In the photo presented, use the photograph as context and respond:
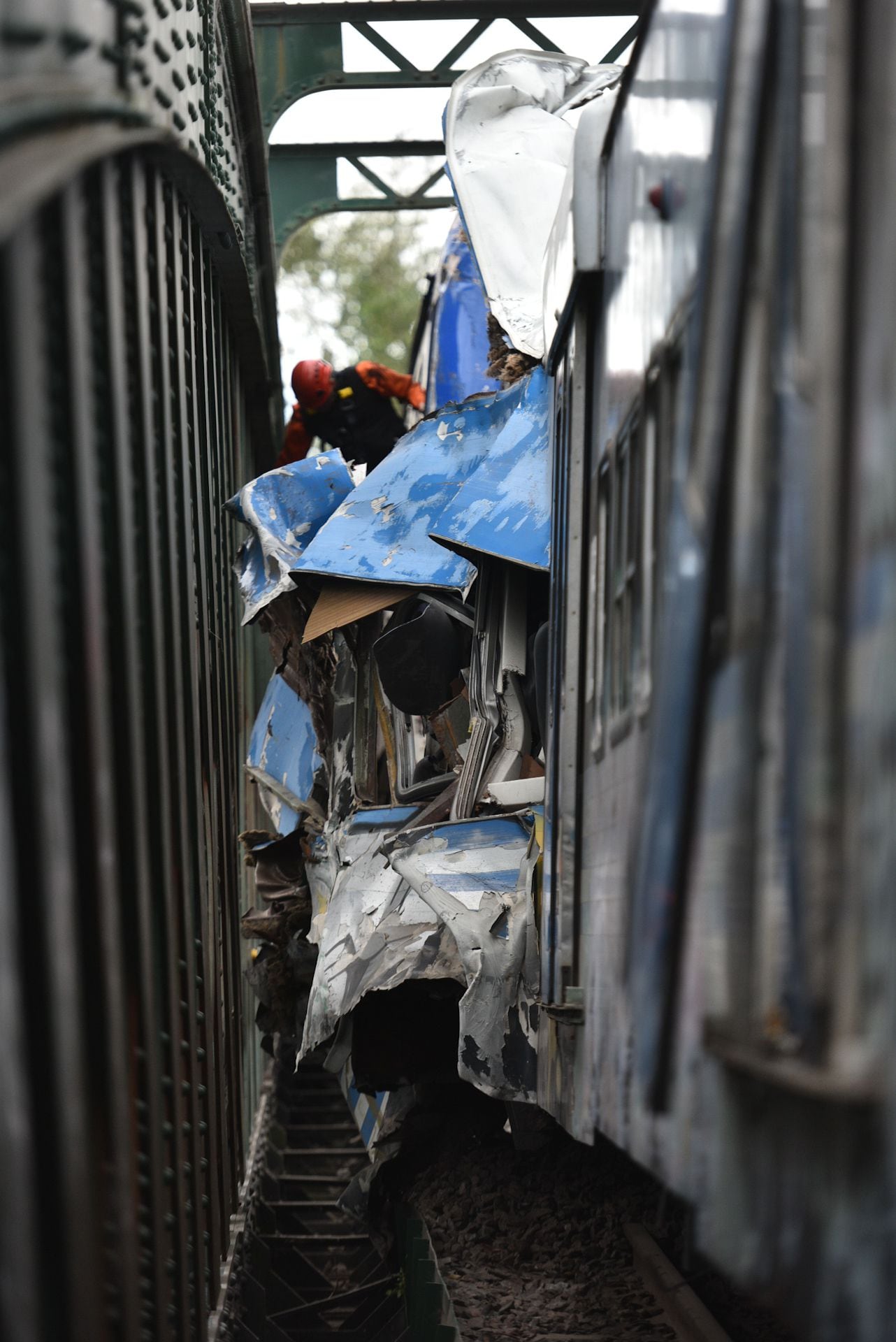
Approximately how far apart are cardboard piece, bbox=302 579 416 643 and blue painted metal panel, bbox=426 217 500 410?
14.3ft

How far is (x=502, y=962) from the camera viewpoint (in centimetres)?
549

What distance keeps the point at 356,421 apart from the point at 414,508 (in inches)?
218

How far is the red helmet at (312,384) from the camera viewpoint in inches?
473

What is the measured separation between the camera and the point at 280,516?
7719 mm

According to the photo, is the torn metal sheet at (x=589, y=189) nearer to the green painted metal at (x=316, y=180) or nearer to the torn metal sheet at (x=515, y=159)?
the torn metal sheet at (x=515, y=159)

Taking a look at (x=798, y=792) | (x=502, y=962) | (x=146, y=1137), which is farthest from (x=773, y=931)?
(x=502, y=962)

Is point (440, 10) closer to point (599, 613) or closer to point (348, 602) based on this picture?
point (348, 602)

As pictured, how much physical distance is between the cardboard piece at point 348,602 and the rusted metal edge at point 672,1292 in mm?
2884

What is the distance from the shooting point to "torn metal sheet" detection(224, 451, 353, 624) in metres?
7.50

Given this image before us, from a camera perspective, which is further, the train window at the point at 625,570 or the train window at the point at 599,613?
the train window at the point at 599,613

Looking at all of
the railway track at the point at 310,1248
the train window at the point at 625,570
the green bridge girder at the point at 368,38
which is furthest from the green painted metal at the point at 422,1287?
the green bridge girder at the point at 368,38

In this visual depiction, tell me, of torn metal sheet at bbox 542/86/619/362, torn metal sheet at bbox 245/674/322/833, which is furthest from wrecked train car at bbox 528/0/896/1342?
torn metal sheet at bbox 245/674/322/833

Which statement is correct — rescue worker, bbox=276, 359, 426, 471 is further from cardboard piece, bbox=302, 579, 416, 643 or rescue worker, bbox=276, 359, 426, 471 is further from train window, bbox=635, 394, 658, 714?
train window, bbox=635, 394, 658, 714

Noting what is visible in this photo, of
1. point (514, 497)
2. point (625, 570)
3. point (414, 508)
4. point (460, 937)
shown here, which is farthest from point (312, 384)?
point (625, 570)
